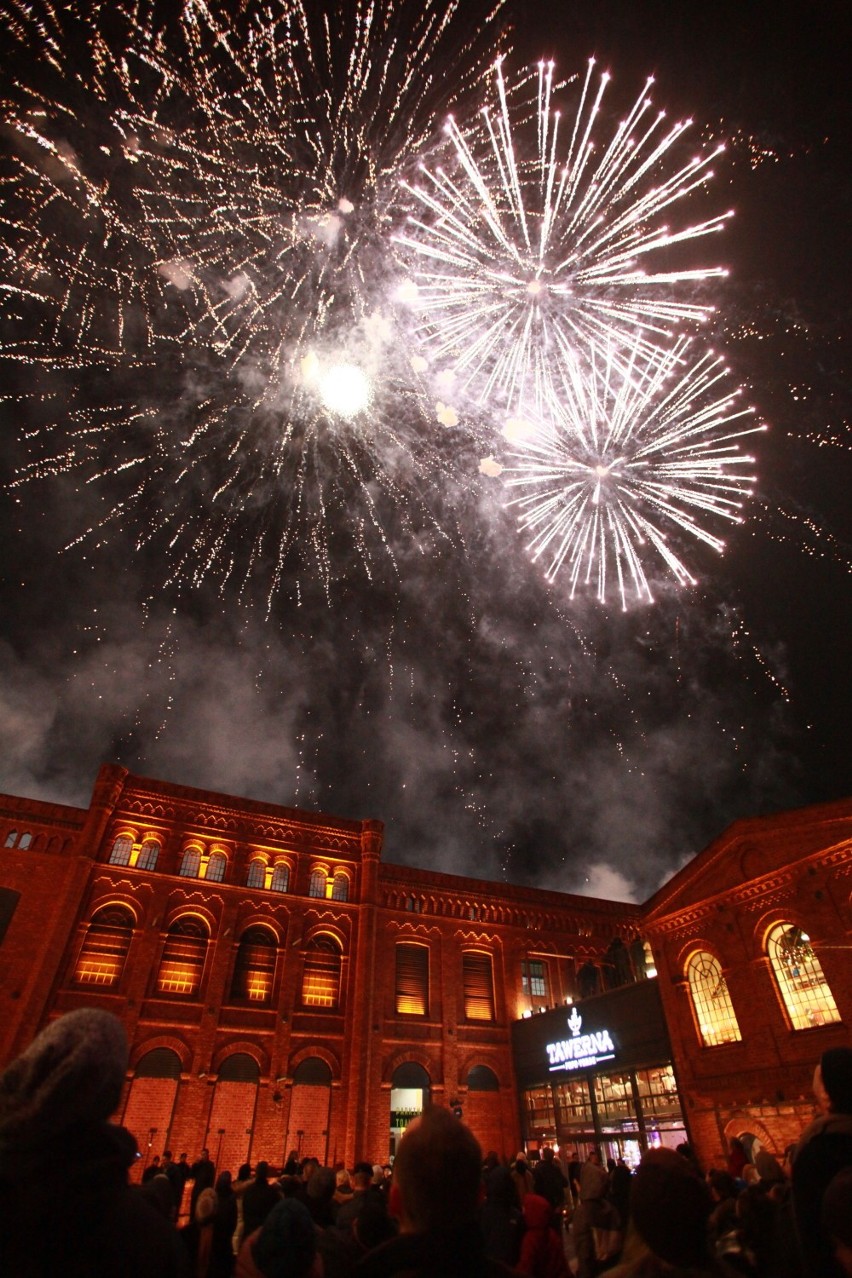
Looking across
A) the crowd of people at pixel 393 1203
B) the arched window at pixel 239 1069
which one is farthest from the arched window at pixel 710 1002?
the crowd of people at pixel 393 1203

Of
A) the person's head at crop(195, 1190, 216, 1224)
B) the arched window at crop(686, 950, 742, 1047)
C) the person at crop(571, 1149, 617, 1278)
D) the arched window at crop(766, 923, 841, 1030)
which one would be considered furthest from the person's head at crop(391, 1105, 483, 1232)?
the arched window at crop(686, 950, 742, 1047)

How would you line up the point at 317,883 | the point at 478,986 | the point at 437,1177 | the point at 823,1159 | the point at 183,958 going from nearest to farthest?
the point at 437,1177, the point at 823,1159, the point at 183,958, the point at 317,883, the point at 478,986

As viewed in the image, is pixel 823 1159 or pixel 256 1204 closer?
pixel 823 1159

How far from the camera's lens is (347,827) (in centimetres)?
2745

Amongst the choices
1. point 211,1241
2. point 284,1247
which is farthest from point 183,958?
point 284,1247

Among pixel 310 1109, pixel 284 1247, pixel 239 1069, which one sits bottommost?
pixel 284 1247

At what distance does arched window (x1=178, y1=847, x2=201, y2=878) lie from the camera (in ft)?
80.1

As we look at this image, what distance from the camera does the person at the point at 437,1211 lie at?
1.87 meters

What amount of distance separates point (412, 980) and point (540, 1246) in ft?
71.9

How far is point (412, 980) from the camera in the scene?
25.8 m

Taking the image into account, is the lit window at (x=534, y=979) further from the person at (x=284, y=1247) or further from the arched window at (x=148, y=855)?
the person at (x=284, y=1247)

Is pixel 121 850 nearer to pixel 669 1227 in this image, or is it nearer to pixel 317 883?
pixel 317 883

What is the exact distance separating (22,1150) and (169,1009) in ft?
78.1

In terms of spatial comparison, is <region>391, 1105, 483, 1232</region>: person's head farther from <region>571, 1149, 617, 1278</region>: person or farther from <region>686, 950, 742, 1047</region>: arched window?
<region>686, 950, 742, 1047</region>: arched window
